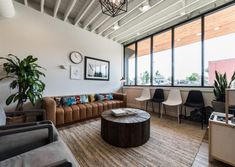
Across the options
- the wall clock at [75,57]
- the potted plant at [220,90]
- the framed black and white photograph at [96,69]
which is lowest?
the potted plant at [220,90]

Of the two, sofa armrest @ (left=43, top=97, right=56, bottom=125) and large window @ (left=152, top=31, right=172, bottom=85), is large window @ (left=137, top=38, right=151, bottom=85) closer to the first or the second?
large window @ (left=152, top=31, right=172, bottom=85)

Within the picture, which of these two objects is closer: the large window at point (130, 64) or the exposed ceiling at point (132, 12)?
the exposed ceiling at point (132, 12)

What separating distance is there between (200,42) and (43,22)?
4.52 metres

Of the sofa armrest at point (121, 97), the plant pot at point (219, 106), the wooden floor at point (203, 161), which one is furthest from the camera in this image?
the sofa armrest at point (121, 97)

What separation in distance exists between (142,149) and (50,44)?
359cm

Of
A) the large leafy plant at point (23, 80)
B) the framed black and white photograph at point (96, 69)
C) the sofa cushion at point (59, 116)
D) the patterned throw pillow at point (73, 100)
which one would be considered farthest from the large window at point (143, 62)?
the large leafy plant at point (23, 80)

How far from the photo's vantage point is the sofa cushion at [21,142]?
116 cm

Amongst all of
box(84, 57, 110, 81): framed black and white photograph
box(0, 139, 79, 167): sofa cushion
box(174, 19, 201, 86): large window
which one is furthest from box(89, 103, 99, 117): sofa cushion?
box(174, 19, 201, 86): large window

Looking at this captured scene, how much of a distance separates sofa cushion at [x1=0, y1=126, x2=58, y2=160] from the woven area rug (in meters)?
0.65

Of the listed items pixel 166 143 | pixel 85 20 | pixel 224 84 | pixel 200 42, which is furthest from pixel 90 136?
pixel 200 42

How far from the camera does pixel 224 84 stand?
8.57 feet

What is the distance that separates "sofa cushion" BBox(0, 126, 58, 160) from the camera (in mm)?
1162

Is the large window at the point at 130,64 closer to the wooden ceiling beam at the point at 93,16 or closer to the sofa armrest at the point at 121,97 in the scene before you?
the sofa armrest at the point at 121,97

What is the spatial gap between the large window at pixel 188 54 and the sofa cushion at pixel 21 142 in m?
3.80
